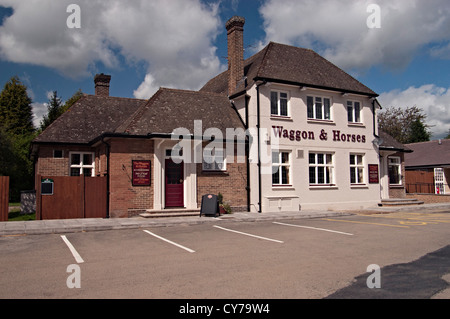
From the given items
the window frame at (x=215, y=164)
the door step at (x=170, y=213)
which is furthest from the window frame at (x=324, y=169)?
the door step at (x=170, y=213)

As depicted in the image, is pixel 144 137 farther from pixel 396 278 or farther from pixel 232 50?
pixel 396 278

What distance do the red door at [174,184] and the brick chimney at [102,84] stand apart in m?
9.44

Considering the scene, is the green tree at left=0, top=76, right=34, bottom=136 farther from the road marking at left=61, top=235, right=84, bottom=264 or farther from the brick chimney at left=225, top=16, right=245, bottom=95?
the road marking at left=61, top=235, right=84, bottom=264

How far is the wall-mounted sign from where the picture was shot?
2142 centimetres

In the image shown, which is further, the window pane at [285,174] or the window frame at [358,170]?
the window frame at [358,170]

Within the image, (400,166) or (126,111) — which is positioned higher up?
(126,111)

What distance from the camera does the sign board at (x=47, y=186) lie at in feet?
47.7

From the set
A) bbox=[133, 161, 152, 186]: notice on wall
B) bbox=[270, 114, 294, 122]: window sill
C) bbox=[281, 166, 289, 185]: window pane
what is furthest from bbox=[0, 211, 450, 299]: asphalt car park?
bbox=[270, 114, 294, 122]: window sill

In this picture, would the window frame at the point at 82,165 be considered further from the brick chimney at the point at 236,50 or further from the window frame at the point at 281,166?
the window frame at the point at 281,166

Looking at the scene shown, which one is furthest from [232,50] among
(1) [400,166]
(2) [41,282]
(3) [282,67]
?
(2) [41,282]
